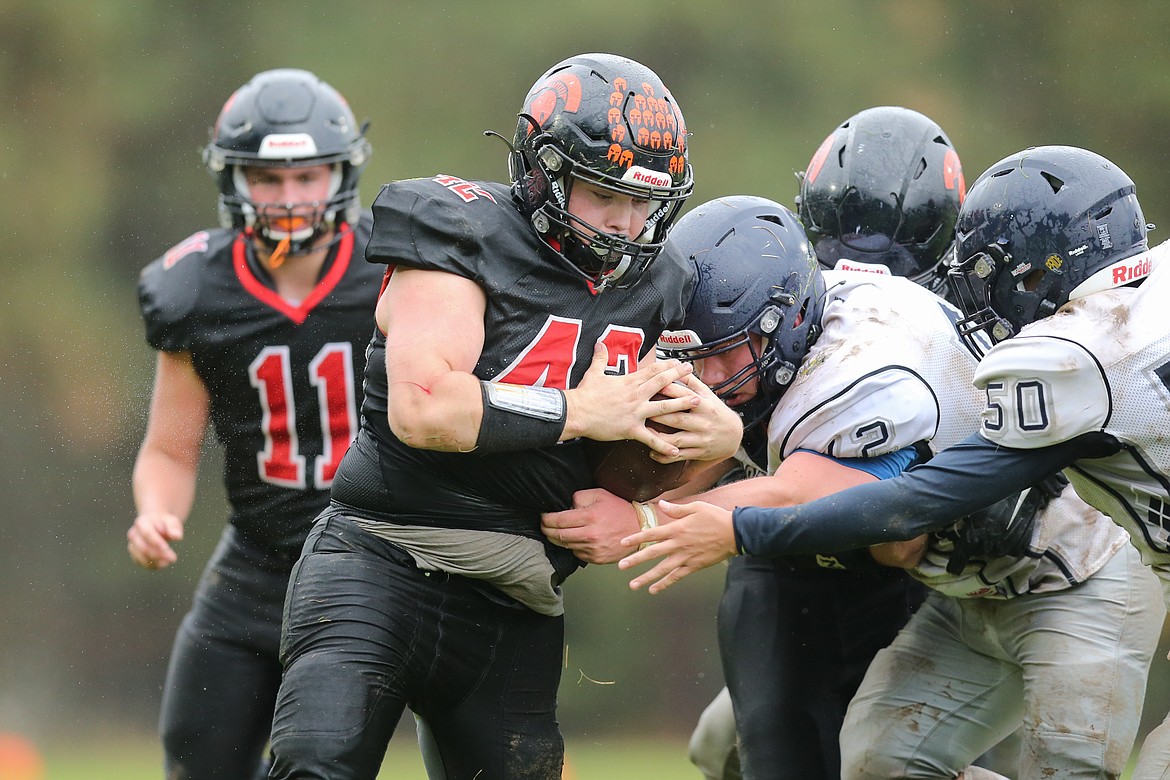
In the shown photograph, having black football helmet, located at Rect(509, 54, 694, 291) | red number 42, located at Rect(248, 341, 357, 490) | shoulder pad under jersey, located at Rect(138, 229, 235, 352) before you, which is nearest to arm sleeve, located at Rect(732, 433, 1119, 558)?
black football helmet, located at Rect(509, 54, 694, 291)

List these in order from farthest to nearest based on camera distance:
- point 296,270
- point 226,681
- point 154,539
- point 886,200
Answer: point 296,270, point 886,200, point 226,681, point 154,539

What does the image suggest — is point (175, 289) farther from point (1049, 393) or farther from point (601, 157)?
point (1049, 393)

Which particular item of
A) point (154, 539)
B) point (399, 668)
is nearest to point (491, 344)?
point (399, 668)

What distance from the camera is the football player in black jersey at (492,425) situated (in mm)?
2899

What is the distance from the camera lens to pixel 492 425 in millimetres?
2879

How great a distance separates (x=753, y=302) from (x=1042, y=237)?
70cm

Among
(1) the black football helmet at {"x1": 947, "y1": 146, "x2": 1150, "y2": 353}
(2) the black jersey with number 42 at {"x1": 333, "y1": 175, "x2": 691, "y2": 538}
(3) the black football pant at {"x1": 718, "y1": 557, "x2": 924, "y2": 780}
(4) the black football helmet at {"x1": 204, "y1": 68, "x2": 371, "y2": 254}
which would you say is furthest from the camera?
(4) the black football helmet at {"x1": 204, "y1": 68, "x2": 371, "y2": 254}

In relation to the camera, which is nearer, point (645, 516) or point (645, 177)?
point (645, 177)

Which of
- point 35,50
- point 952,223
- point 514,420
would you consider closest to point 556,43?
point 35,50

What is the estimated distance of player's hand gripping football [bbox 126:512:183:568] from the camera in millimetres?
3881

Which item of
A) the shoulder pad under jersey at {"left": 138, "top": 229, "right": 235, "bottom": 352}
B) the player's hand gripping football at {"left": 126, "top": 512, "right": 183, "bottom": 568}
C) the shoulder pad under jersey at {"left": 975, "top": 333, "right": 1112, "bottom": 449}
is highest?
the shoulder pad under jersey at {"left": 975, "top": 333, "right": 1112, "bottom": 449}

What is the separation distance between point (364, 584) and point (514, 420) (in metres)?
0.50

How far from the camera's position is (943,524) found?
3010mm

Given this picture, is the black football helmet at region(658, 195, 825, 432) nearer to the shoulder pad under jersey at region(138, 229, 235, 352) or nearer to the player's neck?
the player's neck
